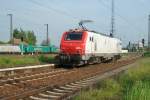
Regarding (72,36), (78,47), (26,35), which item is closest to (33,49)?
(72,36)

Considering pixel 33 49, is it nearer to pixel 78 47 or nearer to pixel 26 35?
pixel 78 47

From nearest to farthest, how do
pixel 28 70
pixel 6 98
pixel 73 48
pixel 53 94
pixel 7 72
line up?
pixel 6 98 → pixel 53 94 → pixel 7 72 → pixel 28 70 → pixel 73 48

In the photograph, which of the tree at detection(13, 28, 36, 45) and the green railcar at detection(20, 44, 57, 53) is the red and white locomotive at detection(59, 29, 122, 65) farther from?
the tree at detection(13, 28, 36, 45)

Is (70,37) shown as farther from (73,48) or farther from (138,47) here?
(138,47)

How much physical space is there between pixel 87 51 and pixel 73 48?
1.13m

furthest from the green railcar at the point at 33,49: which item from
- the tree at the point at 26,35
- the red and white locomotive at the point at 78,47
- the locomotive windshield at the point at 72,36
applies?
the tree at the point at 26,35

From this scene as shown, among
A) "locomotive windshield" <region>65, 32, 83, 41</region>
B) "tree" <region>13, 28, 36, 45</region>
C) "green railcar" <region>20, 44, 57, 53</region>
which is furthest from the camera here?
"tree" <region>13, 28, 36, 45</region>

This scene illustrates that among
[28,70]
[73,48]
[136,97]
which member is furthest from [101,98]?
[73,48]

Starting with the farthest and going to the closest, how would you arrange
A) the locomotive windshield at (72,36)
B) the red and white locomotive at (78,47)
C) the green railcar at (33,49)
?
the green railcar at (33,49), the locomotive windshield at (72,36), the red and white locomotive at (78,47)

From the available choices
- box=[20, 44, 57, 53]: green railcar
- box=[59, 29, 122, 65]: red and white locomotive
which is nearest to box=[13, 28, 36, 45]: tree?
box=[20, 44, 57, 53]: green railcar

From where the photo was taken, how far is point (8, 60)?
3056cm

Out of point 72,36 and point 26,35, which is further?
point 26,35

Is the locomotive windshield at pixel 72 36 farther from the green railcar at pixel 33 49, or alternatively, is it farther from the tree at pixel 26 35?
the tree at pixel 26 35

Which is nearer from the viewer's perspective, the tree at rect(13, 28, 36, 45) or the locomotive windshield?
the locomotive windshield
